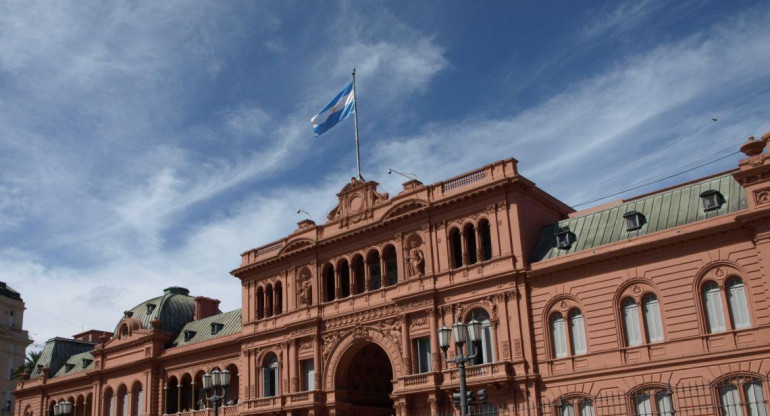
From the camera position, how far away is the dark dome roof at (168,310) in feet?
234

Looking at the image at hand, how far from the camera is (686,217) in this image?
4059 cm

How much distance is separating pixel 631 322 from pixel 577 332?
9.85 ft

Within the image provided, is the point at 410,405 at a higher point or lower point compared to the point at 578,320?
lower

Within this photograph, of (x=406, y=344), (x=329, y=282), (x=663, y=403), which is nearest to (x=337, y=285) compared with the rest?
(x=329, y=282)

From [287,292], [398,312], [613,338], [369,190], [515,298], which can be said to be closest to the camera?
[613,338]

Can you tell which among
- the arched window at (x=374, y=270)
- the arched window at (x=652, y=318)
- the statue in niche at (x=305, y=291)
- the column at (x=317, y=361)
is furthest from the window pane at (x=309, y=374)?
the arched window at (x=652, y=318)

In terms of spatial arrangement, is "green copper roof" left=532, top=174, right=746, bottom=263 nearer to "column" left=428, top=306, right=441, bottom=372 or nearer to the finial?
the finial

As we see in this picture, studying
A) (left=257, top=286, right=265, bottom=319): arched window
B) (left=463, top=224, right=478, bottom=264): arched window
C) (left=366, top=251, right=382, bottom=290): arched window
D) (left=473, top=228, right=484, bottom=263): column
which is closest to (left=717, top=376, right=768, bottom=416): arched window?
(left=473, top=228, right=484, bottom=263): column

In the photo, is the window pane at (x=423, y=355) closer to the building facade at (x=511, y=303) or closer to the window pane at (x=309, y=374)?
the building facade at (x=511, y=303)

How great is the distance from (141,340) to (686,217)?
A: 47.4 m

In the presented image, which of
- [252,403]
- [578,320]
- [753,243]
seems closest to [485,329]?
[578,320]

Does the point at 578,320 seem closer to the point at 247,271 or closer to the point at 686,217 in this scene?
the point at 686,217

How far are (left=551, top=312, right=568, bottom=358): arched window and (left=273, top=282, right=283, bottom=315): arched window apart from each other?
2208cm

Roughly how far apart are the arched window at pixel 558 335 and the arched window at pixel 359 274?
571 inches
